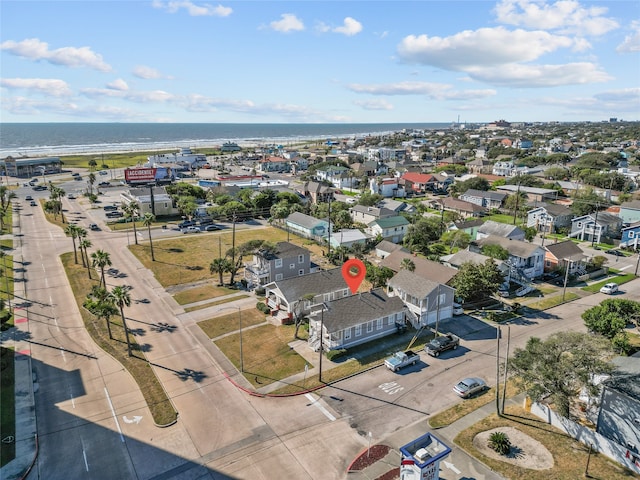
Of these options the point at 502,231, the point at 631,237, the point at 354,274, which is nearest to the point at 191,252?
the point at 354,274

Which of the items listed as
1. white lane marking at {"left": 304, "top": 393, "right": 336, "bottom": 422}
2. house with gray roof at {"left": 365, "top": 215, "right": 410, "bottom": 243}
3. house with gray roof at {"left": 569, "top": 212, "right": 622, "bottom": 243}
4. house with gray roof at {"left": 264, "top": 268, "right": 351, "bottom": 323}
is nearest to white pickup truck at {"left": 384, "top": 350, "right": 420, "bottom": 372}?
white lane marking at {"left": 304, "top": 393, "right": 336, "bottom": 422}

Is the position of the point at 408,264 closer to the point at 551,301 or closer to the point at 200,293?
the point at 551,301

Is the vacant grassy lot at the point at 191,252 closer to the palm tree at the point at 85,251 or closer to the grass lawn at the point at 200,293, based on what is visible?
the grass lawn at the point at 200,293

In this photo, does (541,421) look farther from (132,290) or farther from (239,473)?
(132,290)

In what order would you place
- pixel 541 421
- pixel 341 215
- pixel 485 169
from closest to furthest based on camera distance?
pixel 541 421 → pixel 341 215 → pixel 485 169

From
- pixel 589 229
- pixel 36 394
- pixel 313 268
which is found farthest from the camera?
pixel 589 229

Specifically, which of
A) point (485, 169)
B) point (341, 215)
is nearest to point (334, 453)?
point (341, 215)
